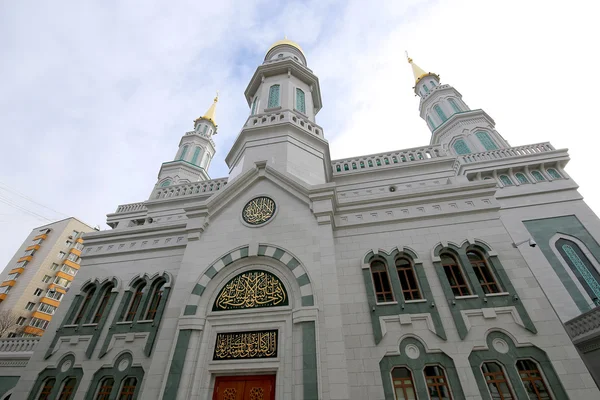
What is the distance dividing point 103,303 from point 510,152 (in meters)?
21.4

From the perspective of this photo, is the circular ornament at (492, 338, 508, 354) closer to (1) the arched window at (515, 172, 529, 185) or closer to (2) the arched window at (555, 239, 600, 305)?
(2) the arched window at (555, 239, 600, 305)

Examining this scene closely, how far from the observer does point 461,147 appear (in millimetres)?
19016

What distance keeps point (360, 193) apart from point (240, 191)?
6766 mm

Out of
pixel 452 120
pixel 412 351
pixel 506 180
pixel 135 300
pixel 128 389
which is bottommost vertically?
pixel 128 389

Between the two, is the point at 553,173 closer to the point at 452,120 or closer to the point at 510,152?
the point at 510,152

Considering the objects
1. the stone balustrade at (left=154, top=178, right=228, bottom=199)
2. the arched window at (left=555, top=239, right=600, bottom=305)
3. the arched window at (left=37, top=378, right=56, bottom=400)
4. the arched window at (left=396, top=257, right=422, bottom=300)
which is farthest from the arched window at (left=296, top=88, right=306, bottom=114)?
the arched window at (left=37, top=378, right=56, bottom=400)

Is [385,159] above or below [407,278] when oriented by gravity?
above

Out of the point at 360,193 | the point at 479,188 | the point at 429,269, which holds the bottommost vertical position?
the point at 429,269

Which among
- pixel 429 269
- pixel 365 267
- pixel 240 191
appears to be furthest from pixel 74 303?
pixel 429 269

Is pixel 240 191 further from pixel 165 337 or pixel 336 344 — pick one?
pixel 336 344

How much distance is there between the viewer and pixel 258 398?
7539mm

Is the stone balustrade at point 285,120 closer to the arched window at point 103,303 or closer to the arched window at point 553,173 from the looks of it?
the arched window at point 103,303

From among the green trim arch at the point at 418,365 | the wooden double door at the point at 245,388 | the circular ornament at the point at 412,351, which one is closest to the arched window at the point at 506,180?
the green trim arch at the point at 418,365

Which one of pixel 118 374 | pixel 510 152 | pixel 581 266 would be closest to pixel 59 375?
pixel 118 374
